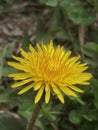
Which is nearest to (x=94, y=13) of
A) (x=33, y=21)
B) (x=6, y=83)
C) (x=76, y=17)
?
(x=76, y=17)

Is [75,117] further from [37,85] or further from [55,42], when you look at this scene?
[55,42]

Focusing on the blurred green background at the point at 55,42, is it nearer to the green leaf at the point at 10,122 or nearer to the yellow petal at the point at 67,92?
the green leaf at the point at 10,122

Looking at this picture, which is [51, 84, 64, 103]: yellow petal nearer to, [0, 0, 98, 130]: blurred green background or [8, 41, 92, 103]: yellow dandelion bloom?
[8, 41, 92, 103]: yellow dandelion bloom

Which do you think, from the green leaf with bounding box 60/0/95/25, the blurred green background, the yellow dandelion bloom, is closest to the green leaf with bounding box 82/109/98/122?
the blurred green background

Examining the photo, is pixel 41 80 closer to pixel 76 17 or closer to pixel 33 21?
pixel 76 17

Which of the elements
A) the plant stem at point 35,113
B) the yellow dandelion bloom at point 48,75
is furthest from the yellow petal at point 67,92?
the plant stem at point 35,113

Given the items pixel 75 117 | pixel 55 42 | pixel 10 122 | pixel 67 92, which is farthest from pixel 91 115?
pixel 55 42
